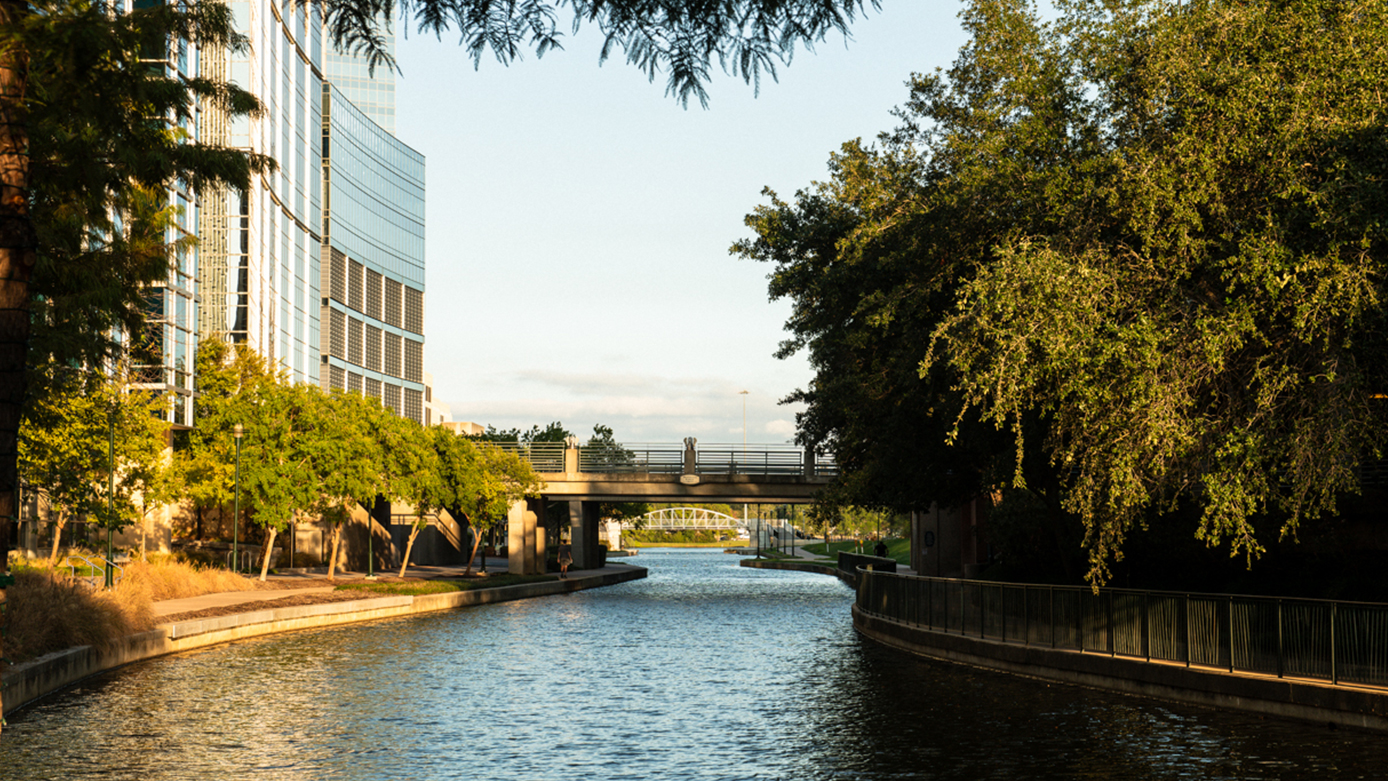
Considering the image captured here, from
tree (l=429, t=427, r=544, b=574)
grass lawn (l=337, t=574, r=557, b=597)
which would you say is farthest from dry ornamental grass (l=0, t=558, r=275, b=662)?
tree (l=429, t=427, r=544, b=574)

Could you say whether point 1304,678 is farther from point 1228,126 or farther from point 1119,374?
point 1228,126

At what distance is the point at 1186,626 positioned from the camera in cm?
1911

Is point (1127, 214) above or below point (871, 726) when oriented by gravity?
above

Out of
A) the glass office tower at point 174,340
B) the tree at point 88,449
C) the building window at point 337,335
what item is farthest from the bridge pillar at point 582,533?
the tree at point 88,449

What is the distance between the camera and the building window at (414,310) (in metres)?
122

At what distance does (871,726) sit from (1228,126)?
9419 mm

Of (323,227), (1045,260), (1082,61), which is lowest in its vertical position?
(1045,260)

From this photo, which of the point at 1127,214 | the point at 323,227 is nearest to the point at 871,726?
the point at 1127,214

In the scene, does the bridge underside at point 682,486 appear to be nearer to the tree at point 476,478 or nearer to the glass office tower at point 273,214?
the tree at point 476,478

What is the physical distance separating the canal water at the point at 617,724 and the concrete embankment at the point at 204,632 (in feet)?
1.37

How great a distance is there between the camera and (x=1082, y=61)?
22.4m

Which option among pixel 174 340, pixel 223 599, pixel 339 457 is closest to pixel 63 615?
pixel 223 599

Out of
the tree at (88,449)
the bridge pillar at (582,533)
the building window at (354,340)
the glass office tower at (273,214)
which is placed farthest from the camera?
the building window at (354,340)

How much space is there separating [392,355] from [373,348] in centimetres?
516
